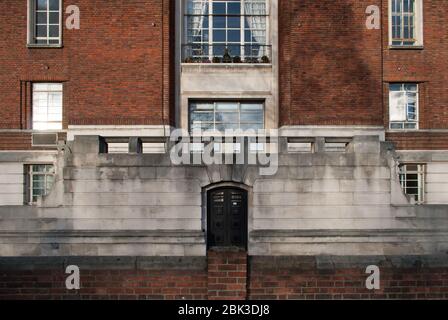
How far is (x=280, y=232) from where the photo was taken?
14680 millimetres

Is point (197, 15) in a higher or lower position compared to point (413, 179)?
higher

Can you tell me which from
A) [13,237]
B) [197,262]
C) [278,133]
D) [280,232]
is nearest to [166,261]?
[197,262]

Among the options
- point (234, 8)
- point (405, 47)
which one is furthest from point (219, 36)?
point (405, 47)

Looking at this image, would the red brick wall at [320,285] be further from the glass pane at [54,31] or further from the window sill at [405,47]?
the glass pane at [54,31]

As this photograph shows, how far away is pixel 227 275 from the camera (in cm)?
1241

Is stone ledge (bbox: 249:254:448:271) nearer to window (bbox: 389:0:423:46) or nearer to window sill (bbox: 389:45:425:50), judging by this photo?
window sill (bbox: 389:45:425:50)

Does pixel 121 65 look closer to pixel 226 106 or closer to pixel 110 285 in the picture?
pixel 226 106

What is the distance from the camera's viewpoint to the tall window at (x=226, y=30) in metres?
20.2

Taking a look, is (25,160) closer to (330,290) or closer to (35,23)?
(35,23)

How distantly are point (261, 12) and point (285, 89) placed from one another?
3383mm

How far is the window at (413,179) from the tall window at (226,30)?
21.4ft

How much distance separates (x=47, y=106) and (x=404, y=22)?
13776 millimetres

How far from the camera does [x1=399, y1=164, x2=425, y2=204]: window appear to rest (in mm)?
19547

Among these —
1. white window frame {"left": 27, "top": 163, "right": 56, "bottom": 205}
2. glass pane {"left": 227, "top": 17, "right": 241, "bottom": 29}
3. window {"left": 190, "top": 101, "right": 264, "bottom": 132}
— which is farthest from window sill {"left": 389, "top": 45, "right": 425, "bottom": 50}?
white window frame {"left": 27, "top": 163, "right": 56, "bottom": 205}
